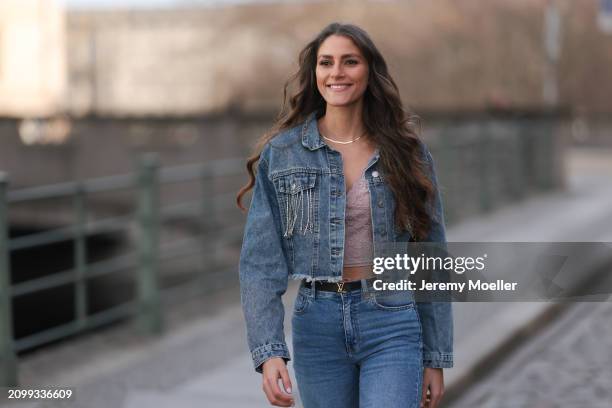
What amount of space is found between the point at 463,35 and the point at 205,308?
37604 millimetres

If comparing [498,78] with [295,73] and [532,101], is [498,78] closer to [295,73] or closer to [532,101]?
[532,101]

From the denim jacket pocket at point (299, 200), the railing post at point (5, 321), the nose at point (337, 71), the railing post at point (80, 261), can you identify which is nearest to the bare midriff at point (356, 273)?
the denim jacket pocket at point (299, 200)

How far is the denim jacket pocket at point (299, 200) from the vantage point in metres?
3.01

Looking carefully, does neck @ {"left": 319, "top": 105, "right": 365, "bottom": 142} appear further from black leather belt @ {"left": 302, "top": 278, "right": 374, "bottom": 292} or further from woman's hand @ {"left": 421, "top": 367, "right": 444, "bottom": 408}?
woman's hand @ {"left": 421, "top": 367, "right": 444, "bottom": 408}

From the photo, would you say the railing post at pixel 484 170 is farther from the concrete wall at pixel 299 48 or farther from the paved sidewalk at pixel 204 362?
the concrete wall at pixel 299 48

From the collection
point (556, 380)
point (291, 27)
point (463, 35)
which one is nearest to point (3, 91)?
point (291, 27)

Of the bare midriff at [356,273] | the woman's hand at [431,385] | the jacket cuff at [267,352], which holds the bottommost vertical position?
the woman's hand at [431,385]

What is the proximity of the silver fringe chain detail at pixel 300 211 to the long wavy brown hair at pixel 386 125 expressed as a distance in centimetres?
21

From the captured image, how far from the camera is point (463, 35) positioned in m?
45.4

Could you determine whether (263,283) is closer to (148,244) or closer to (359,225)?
Answer: (359,225)

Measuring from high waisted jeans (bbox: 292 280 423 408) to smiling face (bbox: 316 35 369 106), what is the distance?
543 millimetres

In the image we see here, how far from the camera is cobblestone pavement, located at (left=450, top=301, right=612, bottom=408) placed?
5984 millimetres

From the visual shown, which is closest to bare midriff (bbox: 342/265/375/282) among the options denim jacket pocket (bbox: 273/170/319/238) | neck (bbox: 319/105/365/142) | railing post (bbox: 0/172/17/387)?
denim jacket pocket (bbox: 273/170/319/238)

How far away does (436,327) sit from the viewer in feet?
10.2
